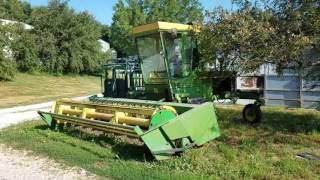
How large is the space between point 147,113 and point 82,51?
1234 inches

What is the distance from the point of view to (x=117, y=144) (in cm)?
892

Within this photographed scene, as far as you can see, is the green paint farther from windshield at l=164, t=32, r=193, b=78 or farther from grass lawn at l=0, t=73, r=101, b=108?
grass lawn at l=0, t=73, r=101, b=108

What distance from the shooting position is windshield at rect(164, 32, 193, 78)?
11.5 metres

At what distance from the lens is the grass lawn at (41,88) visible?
23792mm

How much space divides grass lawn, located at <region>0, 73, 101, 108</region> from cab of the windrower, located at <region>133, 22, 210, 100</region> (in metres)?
10.8

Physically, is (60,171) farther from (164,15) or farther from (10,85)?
(164,15)

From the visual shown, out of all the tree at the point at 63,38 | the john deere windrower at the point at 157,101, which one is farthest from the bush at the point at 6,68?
the john deere windrower at the point at 157,101

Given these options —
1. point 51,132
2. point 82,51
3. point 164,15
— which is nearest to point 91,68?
point 82,51

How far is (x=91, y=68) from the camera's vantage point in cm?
4009

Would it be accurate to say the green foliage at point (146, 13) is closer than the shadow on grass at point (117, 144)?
No

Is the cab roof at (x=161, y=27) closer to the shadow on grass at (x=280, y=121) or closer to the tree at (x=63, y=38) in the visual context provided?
the shadow on grass at (x=280, y=121)


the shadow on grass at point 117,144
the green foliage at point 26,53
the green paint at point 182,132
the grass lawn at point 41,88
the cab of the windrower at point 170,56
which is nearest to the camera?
the green paint at point 182,132

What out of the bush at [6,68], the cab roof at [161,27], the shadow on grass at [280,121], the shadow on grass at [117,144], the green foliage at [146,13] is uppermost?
the green foliage at [146,13]

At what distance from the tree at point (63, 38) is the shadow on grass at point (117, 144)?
26.9 metres
